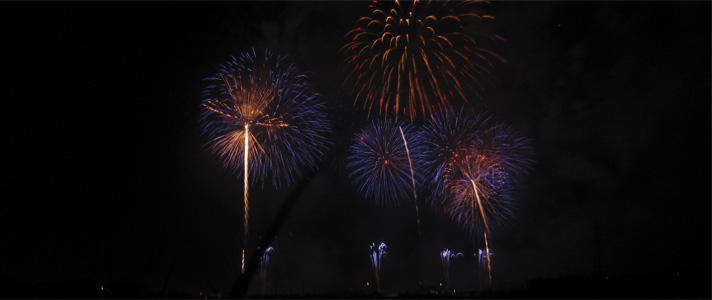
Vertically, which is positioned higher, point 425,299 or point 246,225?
point 246,225

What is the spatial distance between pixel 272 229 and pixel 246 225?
804 cm

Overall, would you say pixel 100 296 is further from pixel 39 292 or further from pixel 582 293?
pixel 582 293

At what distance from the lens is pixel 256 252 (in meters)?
54.3

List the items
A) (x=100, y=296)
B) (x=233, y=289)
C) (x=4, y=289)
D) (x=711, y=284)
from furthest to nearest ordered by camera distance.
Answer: (x=233, y=289) < (x=711, y=284) < (x=100, y=296) < (x=4, y=289)

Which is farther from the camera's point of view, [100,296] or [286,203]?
[286,203]

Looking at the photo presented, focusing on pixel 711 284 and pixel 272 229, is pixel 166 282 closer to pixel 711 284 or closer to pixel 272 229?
pixel 272 229

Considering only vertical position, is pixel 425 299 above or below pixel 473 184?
below

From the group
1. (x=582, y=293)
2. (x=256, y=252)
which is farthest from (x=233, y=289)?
(x=582, y=293)

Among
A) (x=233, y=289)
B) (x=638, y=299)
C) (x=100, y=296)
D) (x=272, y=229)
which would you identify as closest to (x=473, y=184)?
(x=638, y=299)

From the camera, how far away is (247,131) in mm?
43688

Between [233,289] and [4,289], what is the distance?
736 inches

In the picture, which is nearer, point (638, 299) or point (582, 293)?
point (638, 299)

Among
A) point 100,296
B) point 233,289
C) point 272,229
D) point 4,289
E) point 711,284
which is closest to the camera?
point 4,289

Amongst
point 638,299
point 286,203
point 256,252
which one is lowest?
point 638,299
